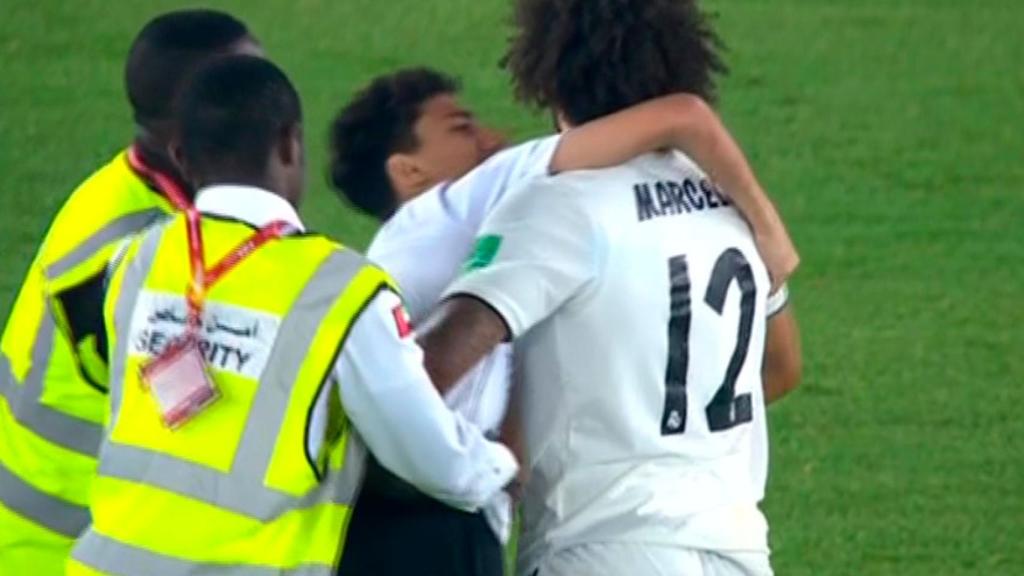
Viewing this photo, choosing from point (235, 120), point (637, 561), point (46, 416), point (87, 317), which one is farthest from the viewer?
point (46, 416)

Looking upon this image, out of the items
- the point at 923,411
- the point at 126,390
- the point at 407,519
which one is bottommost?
the point at 923,411

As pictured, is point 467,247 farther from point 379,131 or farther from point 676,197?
point 379,131

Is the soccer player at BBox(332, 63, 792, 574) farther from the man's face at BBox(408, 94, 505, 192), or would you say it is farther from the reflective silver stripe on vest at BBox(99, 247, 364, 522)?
the reflective silver stripe on vest at BBox(99, 247, 364, 522)

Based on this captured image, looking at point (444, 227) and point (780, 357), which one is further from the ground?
point (444, 227)

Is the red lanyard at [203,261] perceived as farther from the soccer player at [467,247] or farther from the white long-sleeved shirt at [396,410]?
the soccer player at [467,247]

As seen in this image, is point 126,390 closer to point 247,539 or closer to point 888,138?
point 247,539

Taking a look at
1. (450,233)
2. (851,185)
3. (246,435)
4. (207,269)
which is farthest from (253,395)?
(851,185)

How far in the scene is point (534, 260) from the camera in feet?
12.2

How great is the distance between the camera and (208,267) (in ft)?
11.8

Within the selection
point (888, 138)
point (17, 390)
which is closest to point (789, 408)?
point (888, 138)

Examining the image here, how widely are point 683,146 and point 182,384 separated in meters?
0.83

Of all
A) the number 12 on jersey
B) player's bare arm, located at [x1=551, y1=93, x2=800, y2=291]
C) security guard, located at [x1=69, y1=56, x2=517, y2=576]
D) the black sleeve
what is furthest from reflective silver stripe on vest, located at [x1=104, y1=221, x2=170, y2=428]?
the number 12 on jersey

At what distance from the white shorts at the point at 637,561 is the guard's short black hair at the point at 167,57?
3.05 feet

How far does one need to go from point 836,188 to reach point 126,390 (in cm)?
691
